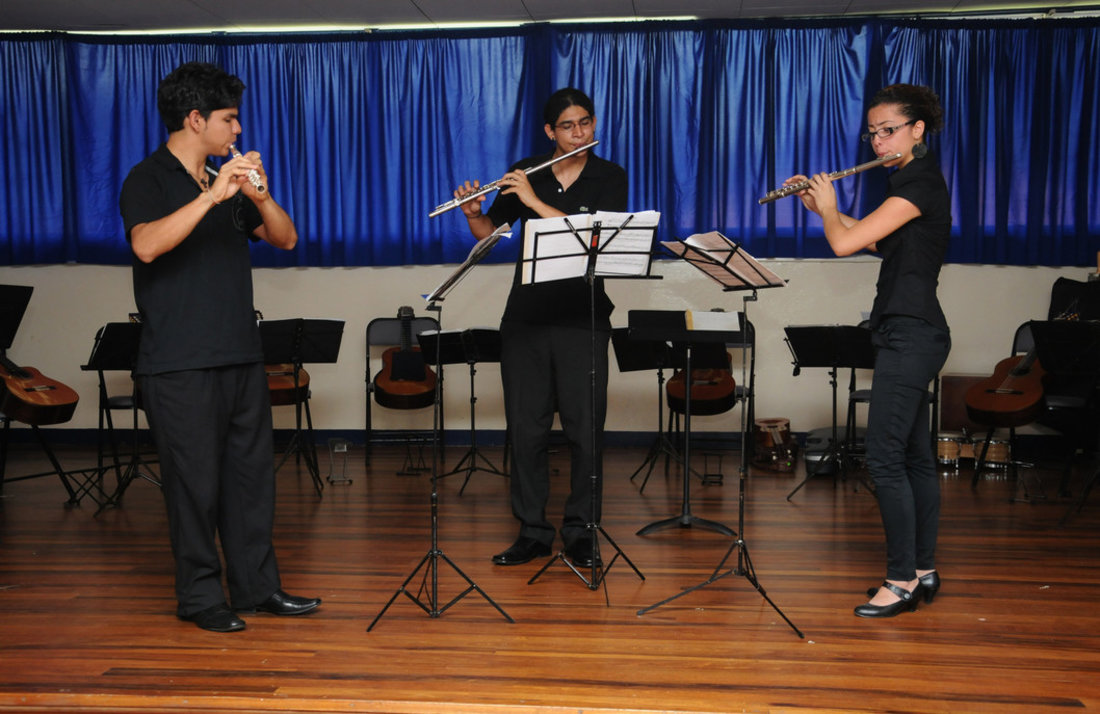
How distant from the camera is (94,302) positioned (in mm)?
7422

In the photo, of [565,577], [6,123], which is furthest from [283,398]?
[6,123]

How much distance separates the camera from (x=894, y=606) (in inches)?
126

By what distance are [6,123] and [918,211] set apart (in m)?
6.89

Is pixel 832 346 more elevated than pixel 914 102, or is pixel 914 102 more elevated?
pixel 914 102

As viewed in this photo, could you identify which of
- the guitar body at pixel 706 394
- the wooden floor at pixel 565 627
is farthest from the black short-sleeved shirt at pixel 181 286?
the guitar body at pixel 706 394

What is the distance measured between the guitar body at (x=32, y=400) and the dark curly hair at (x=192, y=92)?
2.81m

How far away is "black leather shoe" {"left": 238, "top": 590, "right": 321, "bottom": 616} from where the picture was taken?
320 cm

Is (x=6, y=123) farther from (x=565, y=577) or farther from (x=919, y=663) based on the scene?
(x=919, y=663)

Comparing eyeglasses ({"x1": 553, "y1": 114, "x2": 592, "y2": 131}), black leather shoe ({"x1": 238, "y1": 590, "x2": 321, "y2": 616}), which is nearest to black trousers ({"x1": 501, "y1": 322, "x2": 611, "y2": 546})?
eyeglasses ({"x1": 553, "y1": 114, "x2": 592, "y2": 131})

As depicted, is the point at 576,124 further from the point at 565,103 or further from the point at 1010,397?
the point at 1010,397

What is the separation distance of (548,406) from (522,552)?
61 cm

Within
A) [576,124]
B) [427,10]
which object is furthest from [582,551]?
[427,10]

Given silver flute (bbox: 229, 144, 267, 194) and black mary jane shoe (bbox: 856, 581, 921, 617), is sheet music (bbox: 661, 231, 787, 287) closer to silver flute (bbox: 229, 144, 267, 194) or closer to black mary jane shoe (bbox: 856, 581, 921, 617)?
black mary jane shoe (bbox: 856, 581, 921, 617)

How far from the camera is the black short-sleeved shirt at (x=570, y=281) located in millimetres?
3736
